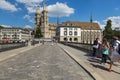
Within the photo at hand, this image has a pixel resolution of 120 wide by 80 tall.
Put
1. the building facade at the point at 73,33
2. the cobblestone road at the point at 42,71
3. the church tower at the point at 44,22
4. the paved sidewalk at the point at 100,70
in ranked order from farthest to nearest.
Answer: the church tower at the point at 44,22, the building facade at the point at 73,33, the cobblestone road at the point at 42,71, the paved sidewalk at the point at 100,70

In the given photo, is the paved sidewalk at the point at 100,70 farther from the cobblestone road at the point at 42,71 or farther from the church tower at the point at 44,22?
the church tower at the point at 44,22

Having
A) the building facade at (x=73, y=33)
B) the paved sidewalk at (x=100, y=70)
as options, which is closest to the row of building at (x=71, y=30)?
the building facade at (x=73, y=33)

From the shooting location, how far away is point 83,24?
574ft

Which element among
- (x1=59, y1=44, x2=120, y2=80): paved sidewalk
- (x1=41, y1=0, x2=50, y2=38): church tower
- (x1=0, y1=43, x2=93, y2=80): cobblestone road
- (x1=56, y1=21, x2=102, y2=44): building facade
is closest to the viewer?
(x1=59, y1=44, x2=120, y2=80): paved sidewalk

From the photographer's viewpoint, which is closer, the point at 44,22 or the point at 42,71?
the point at 42,71

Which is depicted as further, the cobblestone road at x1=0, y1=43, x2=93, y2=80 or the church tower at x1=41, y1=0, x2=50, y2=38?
the church tower at x1=41, y1=0, x2=50, y2=38

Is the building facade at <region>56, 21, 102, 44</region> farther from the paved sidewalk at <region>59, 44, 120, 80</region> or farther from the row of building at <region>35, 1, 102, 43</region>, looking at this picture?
the paved sidewalk at <region>59, 44, 120, 80</region>

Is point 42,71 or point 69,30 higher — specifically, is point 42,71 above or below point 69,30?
below

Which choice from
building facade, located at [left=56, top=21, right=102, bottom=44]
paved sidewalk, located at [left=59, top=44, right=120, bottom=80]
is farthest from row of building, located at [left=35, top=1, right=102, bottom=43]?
paved sidewalk, located at [left=59, top=44, right=120, bottom=80]

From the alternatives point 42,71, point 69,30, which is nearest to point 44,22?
point 69,30

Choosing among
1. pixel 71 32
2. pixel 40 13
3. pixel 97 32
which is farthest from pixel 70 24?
pixel 40 13

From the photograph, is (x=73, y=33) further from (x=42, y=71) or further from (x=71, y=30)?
(x=42, y=71)

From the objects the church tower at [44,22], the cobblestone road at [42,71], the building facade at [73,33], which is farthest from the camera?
the church tower at [44,22]

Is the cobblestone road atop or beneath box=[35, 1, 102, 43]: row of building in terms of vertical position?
beneath
